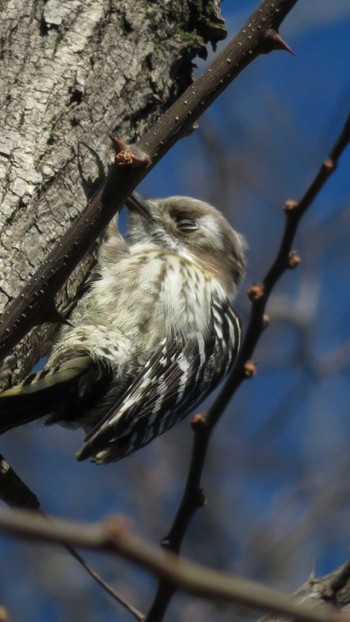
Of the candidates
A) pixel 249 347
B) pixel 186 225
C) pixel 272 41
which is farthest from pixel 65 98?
pixel 186 225

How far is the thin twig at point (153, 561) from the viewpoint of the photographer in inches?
30.3

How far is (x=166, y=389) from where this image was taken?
3.45m

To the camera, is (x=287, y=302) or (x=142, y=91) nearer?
(x=142, y=91)

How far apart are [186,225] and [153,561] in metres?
3.58

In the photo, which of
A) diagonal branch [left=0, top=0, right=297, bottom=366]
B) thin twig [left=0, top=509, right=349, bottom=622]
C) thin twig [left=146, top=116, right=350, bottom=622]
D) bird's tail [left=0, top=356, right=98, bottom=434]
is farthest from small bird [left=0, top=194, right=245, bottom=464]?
thin twig [left=0, top=509, right=349, bottom=622]

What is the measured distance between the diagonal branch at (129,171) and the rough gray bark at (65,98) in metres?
0.87

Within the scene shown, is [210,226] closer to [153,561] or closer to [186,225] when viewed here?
[186,225]

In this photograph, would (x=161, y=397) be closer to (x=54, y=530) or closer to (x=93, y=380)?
(x=93, y=380)

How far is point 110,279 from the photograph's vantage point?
3.59 meters

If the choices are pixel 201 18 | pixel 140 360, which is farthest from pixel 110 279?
pixel 201 18

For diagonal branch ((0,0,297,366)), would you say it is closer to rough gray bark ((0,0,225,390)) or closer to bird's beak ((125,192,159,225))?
rough gray bark ((0,0,225,390))

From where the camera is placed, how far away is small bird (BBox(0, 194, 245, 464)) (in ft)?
10.3

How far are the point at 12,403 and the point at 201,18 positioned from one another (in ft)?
5.65

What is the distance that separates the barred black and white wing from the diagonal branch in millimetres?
1211
